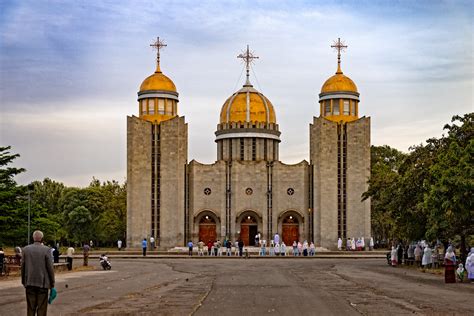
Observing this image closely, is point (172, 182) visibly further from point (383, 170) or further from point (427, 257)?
point (427, 257)

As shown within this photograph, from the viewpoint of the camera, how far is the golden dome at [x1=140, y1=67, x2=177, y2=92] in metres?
76.6

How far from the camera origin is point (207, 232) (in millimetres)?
74750

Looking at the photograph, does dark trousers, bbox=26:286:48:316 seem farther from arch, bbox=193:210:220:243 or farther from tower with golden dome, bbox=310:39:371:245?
arch, bbox=193:210:220:243

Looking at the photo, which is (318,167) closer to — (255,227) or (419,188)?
(255,227)

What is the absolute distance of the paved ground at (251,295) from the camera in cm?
1834

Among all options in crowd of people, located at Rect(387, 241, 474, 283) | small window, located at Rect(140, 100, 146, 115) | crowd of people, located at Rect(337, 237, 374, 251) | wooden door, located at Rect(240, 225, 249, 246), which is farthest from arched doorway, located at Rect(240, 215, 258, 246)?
crowd of people, located at Rect(387, 241, 474, 283)

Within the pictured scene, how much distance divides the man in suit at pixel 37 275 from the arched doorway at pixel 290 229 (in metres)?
61.0

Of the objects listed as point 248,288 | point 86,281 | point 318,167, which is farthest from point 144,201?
point 248,288

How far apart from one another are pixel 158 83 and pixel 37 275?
6327 centimetres

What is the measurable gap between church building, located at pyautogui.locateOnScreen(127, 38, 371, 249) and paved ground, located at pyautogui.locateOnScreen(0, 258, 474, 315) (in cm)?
4018

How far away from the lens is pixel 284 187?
7519cm

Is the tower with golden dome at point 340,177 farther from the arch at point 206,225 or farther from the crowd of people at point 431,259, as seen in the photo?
the crowd of people at point 431,259

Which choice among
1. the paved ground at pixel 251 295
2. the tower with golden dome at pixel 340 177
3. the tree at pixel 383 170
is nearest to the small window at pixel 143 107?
the tower with golden dome at pixel 340 177

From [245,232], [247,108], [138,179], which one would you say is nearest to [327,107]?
[247,108]
